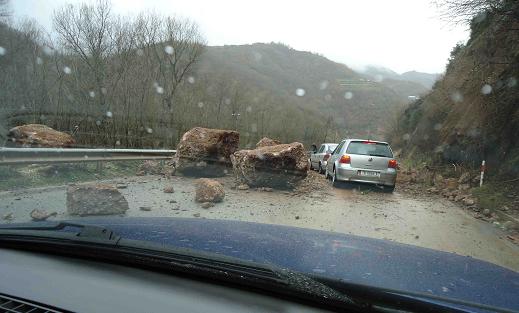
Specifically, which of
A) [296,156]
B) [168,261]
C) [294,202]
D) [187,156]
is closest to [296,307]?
[168,261]

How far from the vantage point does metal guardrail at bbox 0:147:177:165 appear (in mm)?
8047

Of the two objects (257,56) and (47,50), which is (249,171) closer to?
(47,50)

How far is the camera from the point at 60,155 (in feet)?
30.2

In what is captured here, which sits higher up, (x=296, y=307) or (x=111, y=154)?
(x=296, y=307)

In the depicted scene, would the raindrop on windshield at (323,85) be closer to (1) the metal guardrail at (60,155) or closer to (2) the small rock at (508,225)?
(1) the metal guardrail at (60,155)

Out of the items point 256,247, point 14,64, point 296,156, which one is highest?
point 14,64

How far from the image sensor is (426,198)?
13.3 meters

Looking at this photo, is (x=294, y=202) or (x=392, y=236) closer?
(x=392, y=236)

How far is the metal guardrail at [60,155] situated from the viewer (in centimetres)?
805

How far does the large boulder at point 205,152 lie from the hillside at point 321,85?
50511 mm

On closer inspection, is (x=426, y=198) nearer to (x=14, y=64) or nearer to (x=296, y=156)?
(x=296, y=156)

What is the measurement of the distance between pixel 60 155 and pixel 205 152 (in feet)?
17.5

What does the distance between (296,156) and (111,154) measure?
15.9 ft

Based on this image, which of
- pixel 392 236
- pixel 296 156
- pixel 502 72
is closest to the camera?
pixel 392 236
